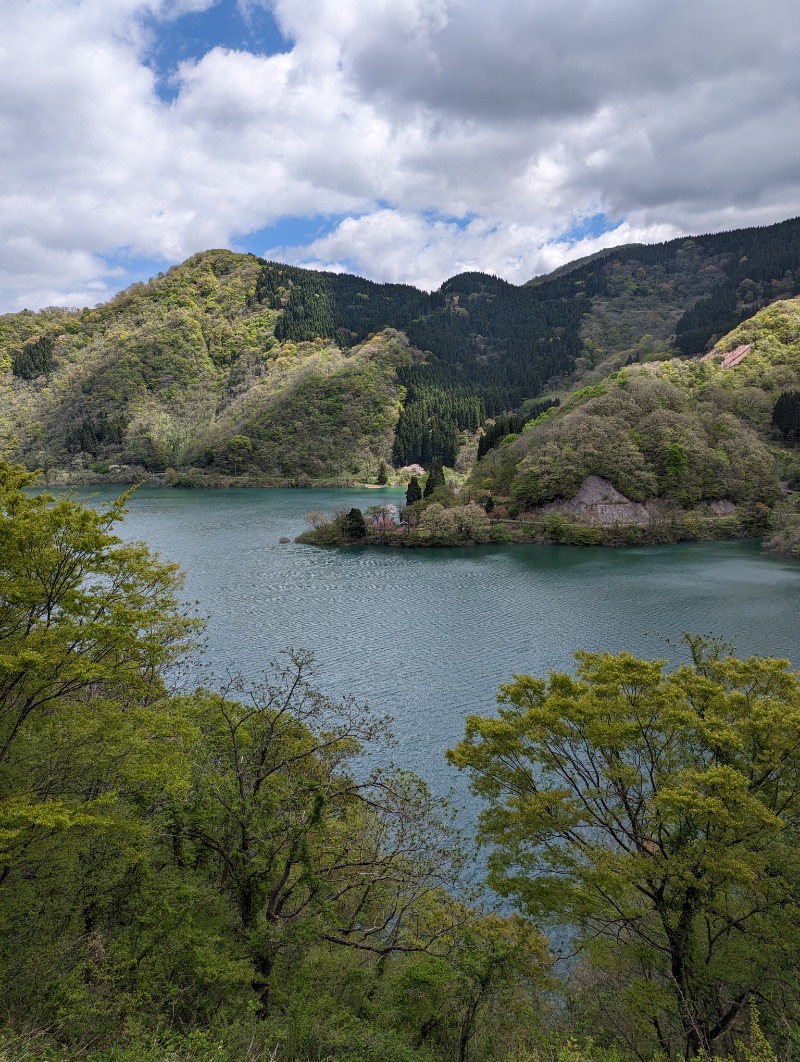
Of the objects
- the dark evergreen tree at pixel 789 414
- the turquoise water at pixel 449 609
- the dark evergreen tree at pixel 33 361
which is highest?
the dark evergreen tree at pixel 33 361

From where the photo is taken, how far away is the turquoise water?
90.2 feet

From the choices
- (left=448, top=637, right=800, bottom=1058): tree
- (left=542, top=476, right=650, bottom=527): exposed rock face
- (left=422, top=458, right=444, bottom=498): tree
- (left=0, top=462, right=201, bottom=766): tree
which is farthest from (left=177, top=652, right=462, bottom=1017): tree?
(left=422, top=458, right=444, bottom=498): tree

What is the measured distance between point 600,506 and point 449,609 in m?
38.1

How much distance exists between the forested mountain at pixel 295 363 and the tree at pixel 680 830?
380ft

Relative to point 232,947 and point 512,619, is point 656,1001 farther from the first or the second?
point 512,619

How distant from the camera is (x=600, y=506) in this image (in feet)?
232

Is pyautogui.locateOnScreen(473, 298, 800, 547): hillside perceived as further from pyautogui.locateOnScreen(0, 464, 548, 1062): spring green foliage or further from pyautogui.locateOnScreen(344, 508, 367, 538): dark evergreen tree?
pyautogui.locateOnScreen(0, 464, 548, 1062): spring green foliage

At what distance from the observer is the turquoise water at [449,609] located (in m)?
27.5

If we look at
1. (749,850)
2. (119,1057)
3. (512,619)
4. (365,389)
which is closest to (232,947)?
(119,1057)

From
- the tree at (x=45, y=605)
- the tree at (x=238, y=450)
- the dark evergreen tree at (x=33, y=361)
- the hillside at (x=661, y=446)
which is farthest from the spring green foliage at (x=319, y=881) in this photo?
the dark evergreen tree at (x=33, y=361)

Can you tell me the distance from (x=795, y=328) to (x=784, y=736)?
113707mm

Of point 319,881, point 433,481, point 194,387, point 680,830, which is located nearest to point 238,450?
point 194,387

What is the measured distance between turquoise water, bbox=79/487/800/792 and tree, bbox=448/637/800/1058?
8.18 meters

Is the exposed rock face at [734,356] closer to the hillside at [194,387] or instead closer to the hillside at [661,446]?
the hillside at [661,446]
